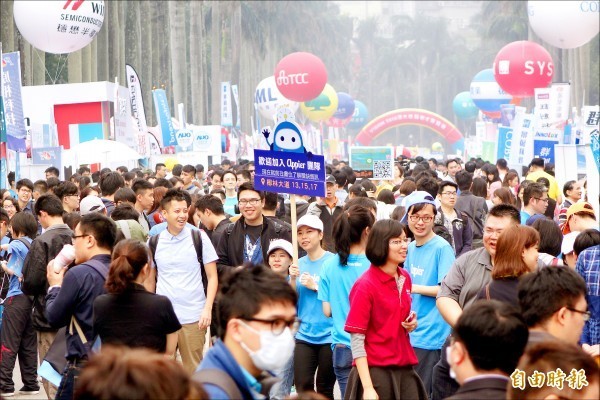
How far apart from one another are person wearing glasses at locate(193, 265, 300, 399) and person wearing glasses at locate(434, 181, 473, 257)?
5829 mm

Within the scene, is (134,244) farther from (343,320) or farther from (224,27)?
(224,27)

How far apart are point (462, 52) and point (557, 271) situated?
407ft

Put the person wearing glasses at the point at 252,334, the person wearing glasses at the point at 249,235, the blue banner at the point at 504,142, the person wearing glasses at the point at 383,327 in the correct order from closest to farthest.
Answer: the person wearing glasses at the point at 252,334, the person wearing glasses at the point at 383,327, the person wearing glasses at the point at 249,235, the blue banner at the point at 504,142

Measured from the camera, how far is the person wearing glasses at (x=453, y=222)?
31.5ft

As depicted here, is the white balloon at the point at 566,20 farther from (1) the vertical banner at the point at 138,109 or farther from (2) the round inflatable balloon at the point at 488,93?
(2) the round inflatable balloon at the point at 488,93

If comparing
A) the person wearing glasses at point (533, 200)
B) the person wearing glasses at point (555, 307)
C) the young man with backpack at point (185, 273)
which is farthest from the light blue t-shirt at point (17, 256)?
the person wearing glasses at point (555, 307)

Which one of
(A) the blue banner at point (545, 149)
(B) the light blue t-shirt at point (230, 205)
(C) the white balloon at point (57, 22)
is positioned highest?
(C) the white balloon at point (57, 22)

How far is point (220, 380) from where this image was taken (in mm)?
3480

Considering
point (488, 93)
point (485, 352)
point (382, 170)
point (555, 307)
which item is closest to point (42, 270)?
point (555, 307)

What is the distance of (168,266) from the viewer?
7734mm

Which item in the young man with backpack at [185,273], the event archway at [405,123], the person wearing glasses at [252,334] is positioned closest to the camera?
the person wearing glasses at [252,334]

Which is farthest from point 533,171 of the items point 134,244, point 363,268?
point 134,244

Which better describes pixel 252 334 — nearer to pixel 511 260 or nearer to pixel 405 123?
pixel 511 260

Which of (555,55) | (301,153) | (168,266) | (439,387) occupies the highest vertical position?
(555,55)
